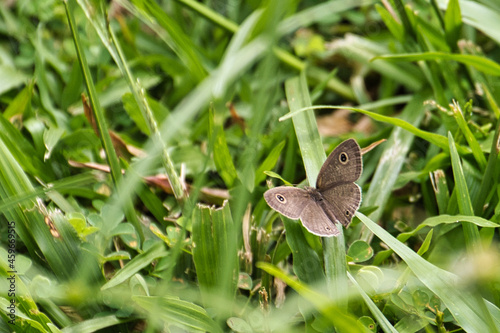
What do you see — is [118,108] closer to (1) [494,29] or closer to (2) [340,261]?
(2) [340,261]

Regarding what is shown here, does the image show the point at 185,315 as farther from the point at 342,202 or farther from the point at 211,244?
the point at 342,202

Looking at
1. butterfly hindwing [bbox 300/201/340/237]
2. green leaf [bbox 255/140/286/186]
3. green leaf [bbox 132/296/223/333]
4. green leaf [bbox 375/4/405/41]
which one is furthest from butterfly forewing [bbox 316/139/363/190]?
green leaf [bbox 375/4/405/41]

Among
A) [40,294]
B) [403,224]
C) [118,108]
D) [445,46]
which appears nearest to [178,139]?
[118,108]

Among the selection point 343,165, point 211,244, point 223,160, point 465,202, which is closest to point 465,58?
point 465,202

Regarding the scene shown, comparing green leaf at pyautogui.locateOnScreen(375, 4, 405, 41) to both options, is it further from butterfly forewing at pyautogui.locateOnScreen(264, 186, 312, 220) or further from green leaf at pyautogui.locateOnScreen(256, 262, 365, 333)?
green leaf at pyautogui.locateOnScreen(256, 262, 365, 333)

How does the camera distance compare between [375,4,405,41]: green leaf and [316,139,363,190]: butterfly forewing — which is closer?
[316,139,363,190]: butterfly forewing

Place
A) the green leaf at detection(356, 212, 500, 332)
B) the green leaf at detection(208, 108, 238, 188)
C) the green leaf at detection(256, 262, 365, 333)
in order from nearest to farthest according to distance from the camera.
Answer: the green leaf at detection(256, 262, 365, 333)
the green leaf at detection(356, 212, 500, 332)
the green leaf at detection(208, 108, 238, 188)
